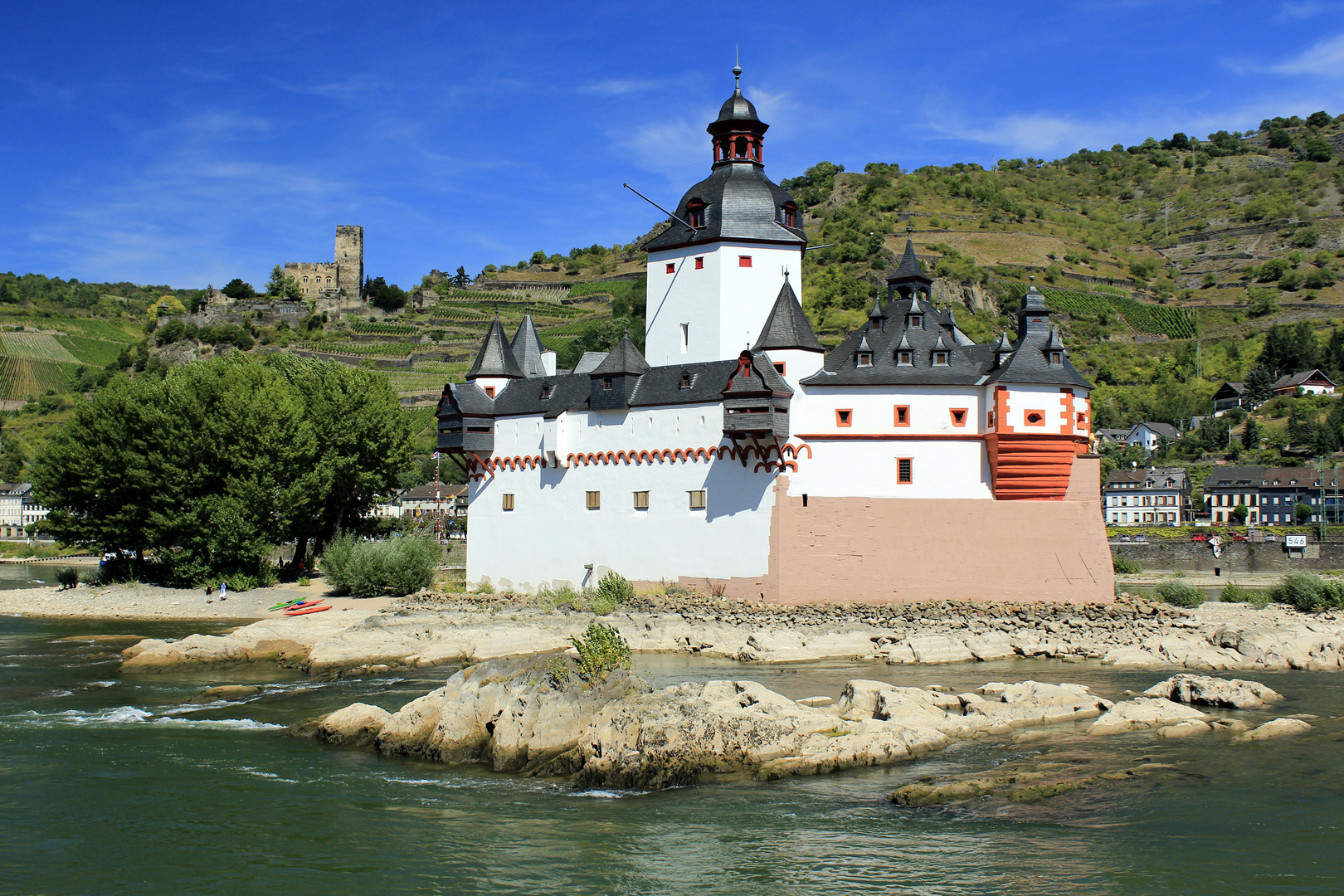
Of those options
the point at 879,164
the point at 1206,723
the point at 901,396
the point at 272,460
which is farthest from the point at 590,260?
the point at 1206,723

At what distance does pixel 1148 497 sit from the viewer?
75.3m

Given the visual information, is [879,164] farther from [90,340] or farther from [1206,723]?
[1206,723]

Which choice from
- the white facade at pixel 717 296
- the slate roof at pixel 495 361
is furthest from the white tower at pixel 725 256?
the slate roof at pixel 495 361

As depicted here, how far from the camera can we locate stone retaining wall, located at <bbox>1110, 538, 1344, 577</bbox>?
49500 mm

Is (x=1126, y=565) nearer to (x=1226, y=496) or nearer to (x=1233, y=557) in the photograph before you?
(x=1233, y=557)

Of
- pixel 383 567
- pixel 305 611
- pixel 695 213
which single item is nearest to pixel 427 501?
pixel 383 567

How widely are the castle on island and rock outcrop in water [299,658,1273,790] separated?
11656 mm

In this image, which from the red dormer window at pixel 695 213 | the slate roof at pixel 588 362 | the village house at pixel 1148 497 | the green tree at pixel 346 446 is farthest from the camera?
the village house at pixel 1148 497

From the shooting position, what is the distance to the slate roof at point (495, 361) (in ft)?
121

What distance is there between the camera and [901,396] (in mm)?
30641

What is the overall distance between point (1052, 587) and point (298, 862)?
23.3 metres

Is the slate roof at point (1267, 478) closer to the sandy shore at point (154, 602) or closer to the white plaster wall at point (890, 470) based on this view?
the white plaster wall at point (890, 470)

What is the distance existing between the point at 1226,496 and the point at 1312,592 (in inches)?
1546

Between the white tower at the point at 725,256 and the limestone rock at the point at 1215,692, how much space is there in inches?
644
